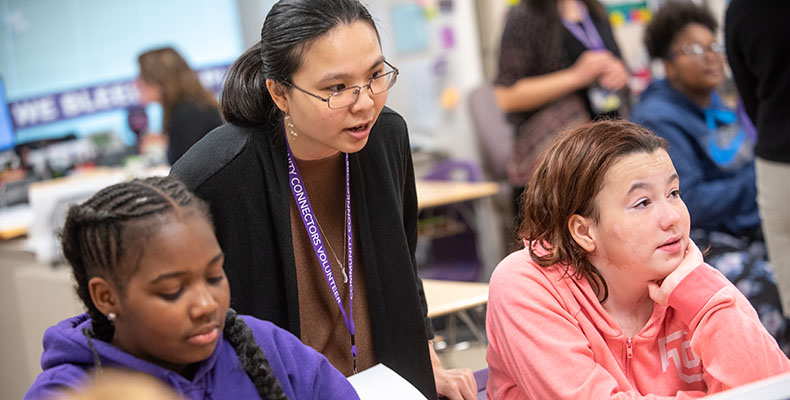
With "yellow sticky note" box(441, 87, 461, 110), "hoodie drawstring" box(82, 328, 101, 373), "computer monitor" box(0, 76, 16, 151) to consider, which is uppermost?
"hoodie drawstring" box(82, 328, 101, 373)

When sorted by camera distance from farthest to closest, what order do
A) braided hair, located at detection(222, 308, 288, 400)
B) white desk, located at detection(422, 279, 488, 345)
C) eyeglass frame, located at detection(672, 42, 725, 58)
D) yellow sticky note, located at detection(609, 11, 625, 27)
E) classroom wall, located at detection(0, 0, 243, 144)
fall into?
1. classroom wall, located at detection(0, 0, 243, 144)
2. yellow sticky note, located at detection(609, 11, 625, 27)
3. eyeglass frame, located at detection(672, 42, 725, 58)
4. white desk, located at detection(422, 279, 488, 345)
5. braided hair, located at detection(222, 308, 288, 400)

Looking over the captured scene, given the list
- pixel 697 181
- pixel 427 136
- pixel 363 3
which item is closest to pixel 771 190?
pixel 697 181

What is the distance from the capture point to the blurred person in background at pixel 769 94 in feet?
8.18

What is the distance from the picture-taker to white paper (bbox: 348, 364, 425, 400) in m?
1.42

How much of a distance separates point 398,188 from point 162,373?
0.76 metres

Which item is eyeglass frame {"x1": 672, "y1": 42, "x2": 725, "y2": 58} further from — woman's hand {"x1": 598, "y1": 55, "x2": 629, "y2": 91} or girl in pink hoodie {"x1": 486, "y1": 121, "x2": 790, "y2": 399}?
girl in pink hoodie {"x1": 486, "y1": 121, "x2": 790, "y2": 399}

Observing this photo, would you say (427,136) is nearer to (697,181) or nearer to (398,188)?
(697,181)

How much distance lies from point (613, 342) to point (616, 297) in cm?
9

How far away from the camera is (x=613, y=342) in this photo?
1.50m

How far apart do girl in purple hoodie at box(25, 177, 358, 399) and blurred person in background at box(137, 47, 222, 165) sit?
3175mm

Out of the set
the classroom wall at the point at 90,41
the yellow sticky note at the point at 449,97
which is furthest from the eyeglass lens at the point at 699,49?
the classroom wall at the point at 90,41

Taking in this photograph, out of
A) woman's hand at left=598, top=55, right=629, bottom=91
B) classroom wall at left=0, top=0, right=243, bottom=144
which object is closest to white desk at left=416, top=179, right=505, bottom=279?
woman's hand at left=598, top=55, right=629, bottom=91

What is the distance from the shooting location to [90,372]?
3.78 feet

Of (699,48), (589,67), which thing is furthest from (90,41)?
(699,48)
